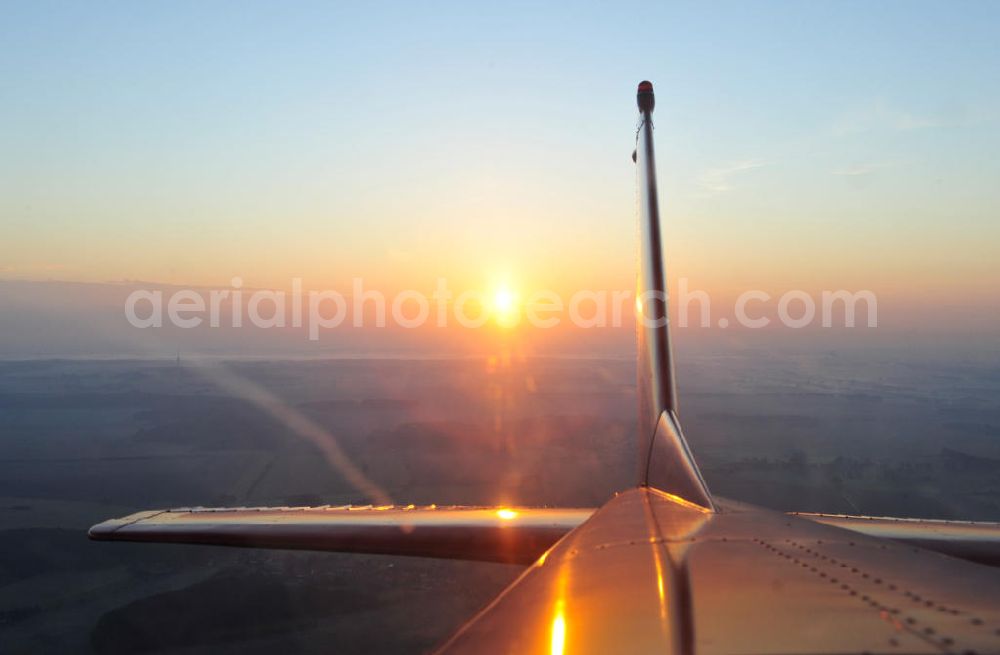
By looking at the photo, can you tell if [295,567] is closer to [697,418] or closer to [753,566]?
[753,566]

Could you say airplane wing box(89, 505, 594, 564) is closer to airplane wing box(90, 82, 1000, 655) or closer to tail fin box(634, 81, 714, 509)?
airplane wing box(90, 82, 1000, 655)

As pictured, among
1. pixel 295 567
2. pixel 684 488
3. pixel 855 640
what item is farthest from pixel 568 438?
pixel 855 640

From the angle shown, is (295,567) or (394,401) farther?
(394,401)

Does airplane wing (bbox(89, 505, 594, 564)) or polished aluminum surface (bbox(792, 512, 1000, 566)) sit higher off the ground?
airplane wing (bbox(89, 505, 594, 564))

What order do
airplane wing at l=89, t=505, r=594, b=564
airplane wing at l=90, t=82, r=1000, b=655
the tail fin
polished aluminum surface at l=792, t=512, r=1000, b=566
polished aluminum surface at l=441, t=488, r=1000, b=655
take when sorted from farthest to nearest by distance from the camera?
the tail fin, airplane wing at l=89, t=505, r=594, b=564, polished aluminum surface at l=792, t=512, r=1000, b=566, airplane wing at l=90, t=82, r=1000, b=655, polished aluminum surface at l=441, t=488, r=1000, b=655

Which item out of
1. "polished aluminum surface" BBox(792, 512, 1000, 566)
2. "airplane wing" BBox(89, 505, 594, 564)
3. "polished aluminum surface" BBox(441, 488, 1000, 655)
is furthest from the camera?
"airplane wing" BBox(89, 505, 594, 564)

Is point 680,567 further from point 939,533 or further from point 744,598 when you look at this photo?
point 939,533

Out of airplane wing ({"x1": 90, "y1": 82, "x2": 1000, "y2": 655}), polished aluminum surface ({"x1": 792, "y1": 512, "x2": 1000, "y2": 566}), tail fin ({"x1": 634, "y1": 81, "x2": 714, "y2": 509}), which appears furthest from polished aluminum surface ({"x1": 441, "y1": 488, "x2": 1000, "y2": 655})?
tail fin ({"x1": 634, "y1": 81, "x2": 714, "y2": 509})
